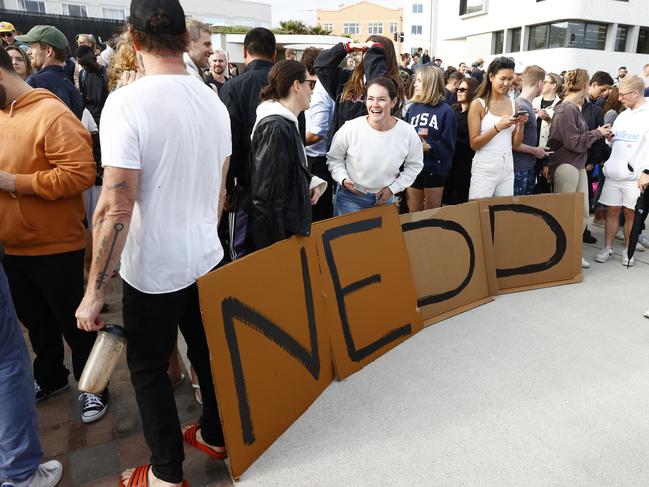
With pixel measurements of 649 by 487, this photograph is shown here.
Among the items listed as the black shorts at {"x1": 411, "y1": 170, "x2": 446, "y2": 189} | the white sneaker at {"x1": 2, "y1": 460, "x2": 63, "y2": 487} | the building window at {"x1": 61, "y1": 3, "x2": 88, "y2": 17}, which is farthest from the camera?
the building window at {"x1": 61, "y1": 3, "x2": 88, "y2": 17}

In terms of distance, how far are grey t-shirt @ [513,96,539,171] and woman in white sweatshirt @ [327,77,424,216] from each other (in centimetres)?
157

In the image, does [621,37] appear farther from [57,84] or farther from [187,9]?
[187,9]

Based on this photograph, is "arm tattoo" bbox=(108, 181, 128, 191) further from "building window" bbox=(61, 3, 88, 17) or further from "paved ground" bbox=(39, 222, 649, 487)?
"building window" bbox=(61, 3, 88, 17)

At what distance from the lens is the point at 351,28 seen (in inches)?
2950

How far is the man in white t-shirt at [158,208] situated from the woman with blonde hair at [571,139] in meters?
4.00

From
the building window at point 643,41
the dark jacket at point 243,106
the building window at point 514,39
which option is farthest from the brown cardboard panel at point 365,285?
the building window at point 643,41

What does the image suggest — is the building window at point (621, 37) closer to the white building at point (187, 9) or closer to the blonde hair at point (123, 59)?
the white building at point (187, 9)

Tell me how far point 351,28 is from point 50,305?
265ft

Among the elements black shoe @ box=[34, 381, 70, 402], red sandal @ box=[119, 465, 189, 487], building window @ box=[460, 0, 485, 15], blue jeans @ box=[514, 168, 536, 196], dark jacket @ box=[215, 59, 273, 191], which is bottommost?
black shoe @ box=[34, 381, 70, 402]

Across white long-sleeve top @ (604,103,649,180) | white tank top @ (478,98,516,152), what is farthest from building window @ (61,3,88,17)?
white long-sleeve top @ (604,103,649,180)

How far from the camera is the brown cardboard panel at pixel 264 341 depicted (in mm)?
1969

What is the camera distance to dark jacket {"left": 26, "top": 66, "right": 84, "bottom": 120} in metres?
3.27

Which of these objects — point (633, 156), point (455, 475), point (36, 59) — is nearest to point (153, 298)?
point (455, 475)

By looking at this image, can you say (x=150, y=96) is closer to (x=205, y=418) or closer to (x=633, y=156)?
(x=205, y=418)
